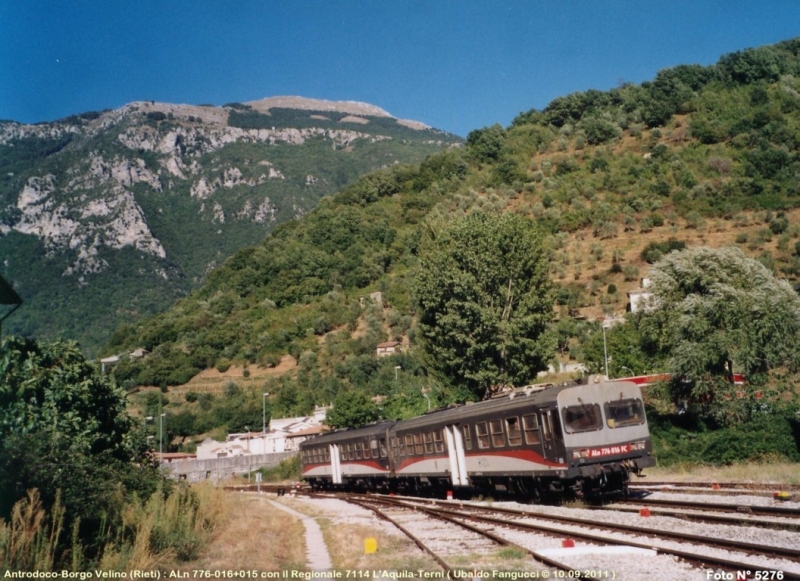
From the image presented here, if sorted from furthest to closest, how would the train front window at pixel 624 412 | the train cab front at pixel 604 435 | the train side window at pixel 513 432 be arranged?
the train side window at pixel 513 432, the train front window at pixel 624 412, the train cab front at pixel 604 435

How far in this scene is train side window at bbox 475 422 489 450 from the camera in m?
20.3

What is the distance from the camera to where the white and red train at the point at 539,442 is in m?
17.2

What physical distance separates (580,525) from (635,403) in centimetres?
551

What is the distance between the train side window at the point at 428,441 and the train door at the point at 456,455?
1305mm

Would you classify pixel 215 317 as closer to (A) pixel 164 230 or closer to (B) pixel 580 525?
(A) pixel 164 230

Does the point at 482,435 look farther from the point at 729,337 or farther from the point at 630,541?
the point at 729,337

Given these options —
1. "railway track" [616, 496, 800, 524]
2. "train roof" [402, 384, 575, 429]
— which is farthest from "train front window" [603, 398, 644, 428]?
"railway track" [616, 496, 800, 524]

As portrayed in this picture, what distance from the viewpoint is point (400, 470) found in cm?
2703

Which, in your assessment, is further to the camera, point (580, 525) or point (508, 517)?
point (508, 517)

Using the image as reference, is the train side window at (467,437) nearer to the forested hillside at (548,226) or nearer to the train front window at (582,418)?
the train front window at (582,418)

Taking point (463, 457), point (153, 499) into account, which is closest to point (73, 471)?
point (153, 499)

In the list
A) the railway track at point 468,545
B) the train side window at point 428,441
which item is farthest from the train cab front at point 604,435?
the train side window at point 428,441

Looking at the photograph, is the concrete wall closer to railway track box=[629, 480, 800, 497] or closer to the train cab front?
railway track box=[629, 480, 800, 497]

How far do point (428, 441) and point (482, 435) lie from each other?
4151 millimetres
